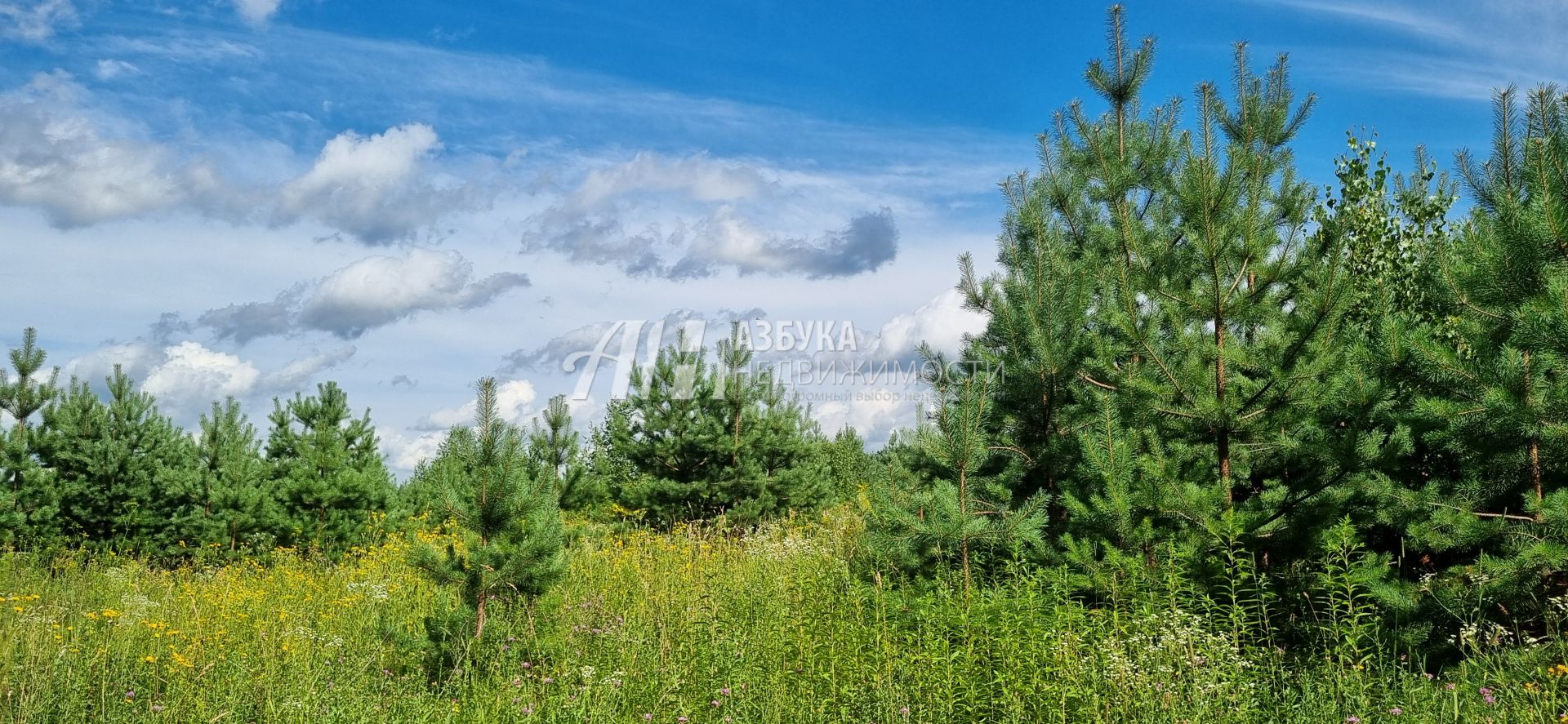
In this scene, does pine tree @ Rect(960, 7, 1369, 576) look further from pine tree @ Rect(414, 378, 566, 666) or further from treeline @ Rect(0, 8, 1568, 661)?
pine tree @ Rect(414, 378, 566, 666)

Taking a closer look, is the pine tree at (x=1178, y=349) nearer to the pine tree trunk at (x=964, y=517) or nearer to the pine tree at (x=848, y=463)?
the pine tree trunk at (x=964, y=517)

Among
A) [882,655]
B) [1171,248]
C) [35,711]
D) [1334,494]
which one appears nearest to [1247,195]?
[1171,248]

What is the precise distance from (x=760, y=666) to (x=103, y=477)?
11902mm

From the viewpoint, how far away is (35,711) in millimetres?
5414

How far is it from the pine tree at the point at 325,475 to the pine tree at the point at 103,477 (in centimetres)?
134

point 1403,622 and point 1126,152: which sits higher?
point 1126,152

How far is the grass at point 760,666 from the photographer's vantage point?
4703 millimetres

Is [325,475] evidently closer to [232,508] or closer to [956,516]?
[232,508]

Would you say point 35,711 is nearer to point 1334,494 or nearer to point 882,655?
point 882,655

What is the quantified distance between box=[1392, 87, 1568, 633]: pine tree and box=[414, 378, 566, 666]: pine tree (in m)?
5.46

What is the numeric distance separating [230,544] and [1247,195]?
512 inches

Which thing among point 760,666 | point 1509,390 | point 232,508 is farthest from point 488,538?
point 232,508

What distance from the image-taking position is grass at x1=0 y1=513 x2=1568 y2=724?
15.4ft

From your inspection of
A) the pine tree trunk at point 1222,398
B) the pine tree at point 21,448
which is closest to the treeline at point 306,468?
the pine tree at point 21,448
